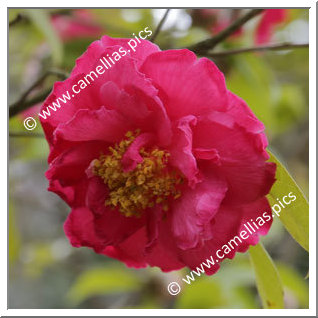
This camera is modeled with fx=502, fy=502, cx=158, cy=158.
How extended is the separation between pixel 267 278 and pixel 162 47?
617mm

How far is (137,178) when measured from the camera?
2.53ft

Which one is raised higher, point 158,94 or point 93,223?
point 158,94

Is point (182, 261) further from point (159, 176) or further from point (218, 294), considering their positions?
point (218, 294)

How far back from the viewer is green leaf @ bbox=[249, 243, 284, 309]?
851 mm

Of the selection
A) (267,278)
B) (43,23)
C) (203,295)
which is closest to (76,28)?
(43,23)

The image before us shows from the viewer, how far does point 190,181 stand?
2.38ft

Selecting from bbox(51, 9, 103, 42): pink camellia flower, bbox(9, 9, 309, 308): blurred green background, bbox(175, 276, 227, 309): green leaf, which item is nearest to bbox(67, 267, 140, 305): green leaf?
bbox(9, 9, 309, 308): blurred green background

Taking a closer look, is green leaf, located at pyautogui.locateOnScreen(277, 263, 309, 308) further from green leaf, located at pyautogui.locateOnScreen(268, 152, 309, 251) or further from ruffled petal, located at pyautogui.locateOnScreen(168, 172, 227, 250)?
ruffled petal, located at pyautogui.locateOnScreen(168, 172, 227, 250)

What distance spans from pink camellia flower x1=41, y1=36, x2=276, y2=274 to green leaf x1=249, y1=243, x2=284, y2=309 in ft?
0.24

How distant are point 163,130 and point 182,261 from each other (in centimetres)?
21

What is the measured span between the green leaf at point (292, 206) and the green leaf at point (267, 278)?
0.07m

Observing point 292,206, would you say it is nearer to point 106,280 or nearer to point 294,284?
point 294,284

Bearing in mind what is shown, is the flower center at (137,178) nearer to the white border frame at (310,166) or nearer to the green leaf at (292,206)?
the green leaf at (292,206)
